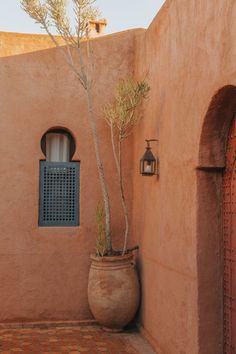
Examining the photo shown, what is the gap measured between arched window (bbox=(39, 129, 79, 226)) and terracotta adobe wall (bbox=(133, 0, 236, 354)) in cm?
138

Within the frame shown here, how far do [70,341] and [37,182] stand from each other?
83.4 inches

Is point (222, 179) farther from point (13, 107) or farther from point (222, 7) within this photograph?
point (13, 107)

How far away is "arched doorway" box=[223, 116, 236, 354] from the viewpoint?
12.4 ft

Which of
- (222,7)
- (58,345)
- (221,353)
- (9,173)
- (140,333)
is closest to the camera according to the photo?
(222,7)

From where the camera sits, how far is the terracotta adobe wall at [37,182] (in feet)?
21.1

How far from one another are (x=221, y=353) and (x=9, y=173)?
374 cm

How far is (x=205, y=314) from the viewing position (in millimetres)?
3949

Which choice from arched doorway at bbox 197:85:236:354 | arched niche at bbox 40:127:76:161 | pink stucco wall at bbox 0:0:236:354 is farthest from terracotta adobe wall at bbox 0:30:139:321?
arched doorway at bbox 197:85:236:354

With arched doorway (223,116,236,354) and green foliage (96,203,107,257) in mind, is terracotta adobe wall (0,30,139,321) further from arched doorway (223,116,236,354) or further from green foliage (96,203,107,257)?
arched doorway (223,116,236,354)

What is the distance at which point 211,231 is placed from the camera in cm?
401

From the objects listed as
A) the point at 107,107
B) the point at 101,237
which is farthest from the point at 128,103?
the point at 101,237

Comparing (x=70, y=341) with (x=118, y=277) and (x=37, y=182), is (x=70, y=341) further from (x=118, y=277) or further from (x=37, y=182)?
(x=37, y=182)

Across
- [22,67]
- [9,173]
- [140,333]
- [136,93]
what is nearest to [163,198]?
[136,93]

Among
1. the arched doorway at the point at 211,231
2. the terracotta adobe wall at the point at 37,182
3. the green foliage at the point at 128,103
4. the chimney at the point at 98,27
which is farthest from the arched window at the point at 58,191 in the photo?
the arched doorway at the point at 211,231
